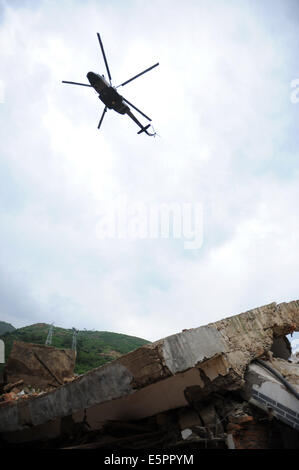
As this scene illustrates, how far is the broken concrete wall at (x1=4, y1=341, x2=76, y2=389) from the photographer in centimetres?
612

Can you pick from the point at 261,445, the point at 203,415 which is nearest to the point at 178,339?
the point at 203,415

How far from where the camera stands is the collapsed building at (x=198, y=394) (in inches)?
83.2

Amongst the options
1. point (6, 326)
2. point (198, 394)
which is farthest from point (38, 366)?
point (6, 326)

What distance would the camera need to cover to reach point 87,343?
27.3 m

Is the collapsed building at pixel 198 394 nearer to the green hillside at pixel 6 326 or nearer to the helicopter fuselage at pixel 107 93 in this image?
the helicopter fuselage at pixel 107 93

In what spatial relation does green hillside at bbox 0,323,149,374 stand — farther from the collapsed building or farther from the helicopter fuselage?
the collapsed building

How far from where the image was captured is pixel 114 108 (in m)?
9.21

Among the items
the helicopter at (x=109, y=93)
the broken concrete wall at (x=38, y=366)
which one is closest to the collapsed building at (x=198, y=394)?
the broken concrete wall at (x=38, y=366)

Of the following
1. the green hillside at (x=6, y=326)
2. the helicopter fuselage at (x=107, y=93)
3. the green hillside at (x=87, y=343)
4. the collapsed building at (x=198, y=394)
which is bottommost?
the collapsed building at (x=198, y=394)

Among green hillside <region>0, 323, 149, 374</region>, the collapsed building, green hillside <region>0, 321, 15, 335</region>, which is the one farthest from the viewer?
green hillside <region>0, 321, 15, 335</region>

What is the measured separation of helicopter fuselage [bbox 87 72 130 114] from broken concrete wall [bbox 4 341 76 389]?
26.1ft

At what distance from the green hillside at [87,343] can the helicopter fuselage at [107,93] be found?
48.9 ft

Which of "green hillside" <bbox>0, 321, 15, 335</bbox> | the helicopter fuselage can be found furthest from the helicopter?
"green hillside" <bbox>0, 321, 15, 335</bbox>
